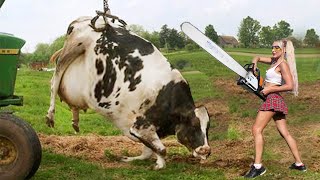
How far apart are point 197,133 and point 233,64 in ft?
3.89

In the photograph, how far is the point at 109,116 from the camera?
814 cm

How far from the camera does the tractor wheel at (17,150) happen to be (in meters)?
6.79

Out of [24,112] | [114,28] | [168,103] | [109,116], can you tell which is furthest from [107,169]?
[24,112]

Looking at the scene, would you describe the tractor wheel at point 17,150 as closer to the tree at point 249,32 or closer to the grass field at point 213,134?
the grass field at point 213,134

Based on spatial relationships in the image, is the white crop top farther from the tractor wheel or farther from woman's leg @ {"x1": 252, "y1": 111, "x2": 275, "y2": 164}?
the tractor wheel

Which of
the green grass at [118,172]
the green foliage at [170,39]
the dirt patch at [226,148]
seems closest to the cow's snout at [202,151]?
the green grass at [118,172]

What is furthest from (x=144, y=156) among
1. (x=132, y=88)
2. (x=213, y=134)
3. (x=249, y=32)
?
(x=249, y=32)

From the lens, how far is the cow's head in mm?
7941

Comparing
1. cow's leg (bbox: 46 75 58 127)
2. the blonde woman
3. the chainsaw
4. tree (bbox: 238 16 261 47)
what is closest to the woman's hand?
the blonde woman

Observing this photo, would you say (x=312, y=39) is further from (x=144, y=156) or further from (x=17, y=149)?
(x=17, y=149)

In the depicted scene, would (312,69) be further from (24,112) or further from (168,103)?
(168,103)

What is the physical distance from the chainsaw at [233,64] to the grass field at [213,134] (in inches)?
28.2

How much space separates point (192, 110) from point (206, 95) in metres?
10.5

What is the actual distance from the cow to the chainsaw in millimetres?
632
